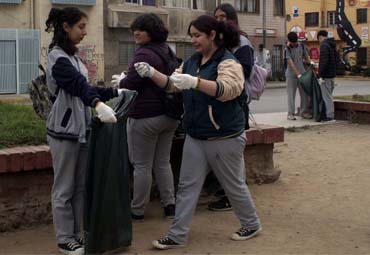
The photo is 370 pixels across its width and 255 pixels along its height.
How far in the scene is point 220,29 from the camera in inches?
181

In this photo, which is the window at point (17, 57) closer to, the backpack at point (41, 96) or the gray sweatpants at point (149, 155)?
the gray sweatpants at point (149, 155)

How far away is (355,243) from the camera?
188 inches

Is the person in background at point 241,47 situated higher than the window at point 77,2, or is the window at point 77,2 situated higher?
the window at point 77,2

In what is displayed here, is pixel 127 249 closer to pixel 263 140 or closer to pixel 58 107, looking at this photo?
pixel 58 107

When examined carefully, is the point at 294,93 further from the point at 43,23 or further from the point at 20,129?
the point at 43,23

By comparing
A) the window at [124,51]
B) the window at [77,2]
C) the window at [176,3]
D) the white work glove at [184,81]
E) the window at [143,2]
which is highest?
the window at [176,3]

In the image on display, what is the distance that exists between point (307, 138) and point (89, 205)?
619 centimetres

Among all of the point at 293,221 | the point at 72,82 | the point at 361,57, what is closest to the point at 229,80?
the point at 72,82

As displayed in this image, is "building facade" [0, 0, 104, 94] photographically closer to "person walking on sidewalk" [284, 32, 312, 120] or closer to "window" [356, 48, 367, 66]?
"person walking on sidewalk" [284, 32, 312, 120]

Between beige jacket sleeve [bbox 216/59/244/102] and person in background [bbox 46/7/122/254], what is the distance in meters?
0.78

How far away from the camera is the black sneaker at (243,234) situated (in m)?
4.80

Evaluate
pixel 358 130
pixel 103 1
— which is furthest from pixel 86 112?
pixel 103 1

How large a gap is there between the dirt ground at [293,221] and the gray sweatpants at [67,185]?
0.25 m

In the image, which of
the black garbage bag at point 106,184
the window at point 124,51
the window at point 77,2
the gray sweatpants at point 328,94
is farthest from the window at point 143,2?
the black garbage bag at point 106,184
